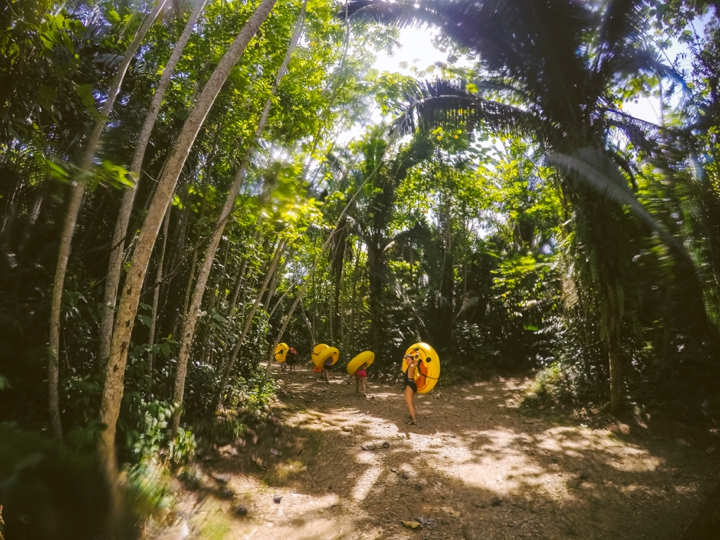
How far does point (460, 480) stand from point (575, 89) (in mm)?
6562

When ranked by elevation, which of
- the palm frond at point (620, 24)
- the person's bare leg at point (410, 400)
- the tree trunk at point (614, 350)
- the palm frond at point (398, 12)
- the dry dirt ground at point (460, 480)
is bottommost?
the dry dirt ground at point (460, 480)

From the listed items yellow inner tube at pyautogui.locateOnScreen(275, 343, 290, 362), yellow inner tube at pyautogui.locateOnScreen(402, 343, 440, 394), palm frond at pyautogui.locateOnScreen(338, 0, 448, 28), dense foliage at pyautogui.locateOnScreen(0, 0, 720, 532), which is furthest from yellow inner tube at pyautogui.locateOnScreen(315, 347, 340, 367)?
palm frond at pyautogui.locateOnScreen(338, 0, 448, 28)

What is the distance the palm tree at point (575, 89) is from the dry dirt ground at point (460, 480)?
63.7 inches

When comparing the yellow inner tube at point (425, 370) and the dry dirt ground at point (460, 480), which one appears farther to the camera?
the yellow inner tube at point (425, 370)

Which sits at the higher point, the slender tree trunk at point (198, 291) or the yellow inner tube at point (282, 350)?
the slender tree trunk at point (198, 291)

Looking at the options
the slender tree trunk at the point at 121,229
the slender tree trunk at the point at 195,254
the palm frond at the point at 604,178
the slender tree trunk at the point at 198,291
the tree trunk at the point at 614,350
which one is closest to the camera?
the slender tree trunk at the point at 121,229

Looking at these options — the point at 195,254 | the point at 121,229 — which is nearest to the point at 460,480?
the point at 195,254

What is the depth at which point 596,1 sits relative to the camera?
22.6 feet

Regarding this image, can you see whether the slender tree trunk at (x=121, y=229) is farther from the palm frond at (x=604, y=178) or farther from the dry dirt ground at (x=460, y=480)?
the palm frond at (x=604, y=178)

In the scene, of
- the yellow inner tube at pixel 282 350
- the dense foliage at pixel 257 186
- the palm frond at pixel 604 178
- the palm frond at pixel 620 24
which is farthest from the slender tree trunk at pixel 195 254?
the yellow inner tube at pixel 282 350

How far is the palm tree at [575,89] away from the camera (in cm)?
652

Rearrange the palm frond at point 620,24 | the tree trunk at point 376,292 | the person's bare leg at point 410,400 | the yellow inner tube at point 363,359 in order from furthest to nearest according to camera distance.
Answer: the tree trunk at point 376,292, the yellow inner tube at point 363,359, the person's bare leg at point 410,400, the palm frond at point 620,24

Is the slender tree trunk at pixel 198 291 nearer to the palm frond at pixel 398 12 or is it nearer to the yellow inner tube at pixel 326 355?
the palm frond at pixel 398 12

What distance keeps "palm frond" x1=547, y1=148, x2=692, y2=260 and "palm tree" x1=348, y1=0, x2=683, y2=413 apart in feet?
0.06
